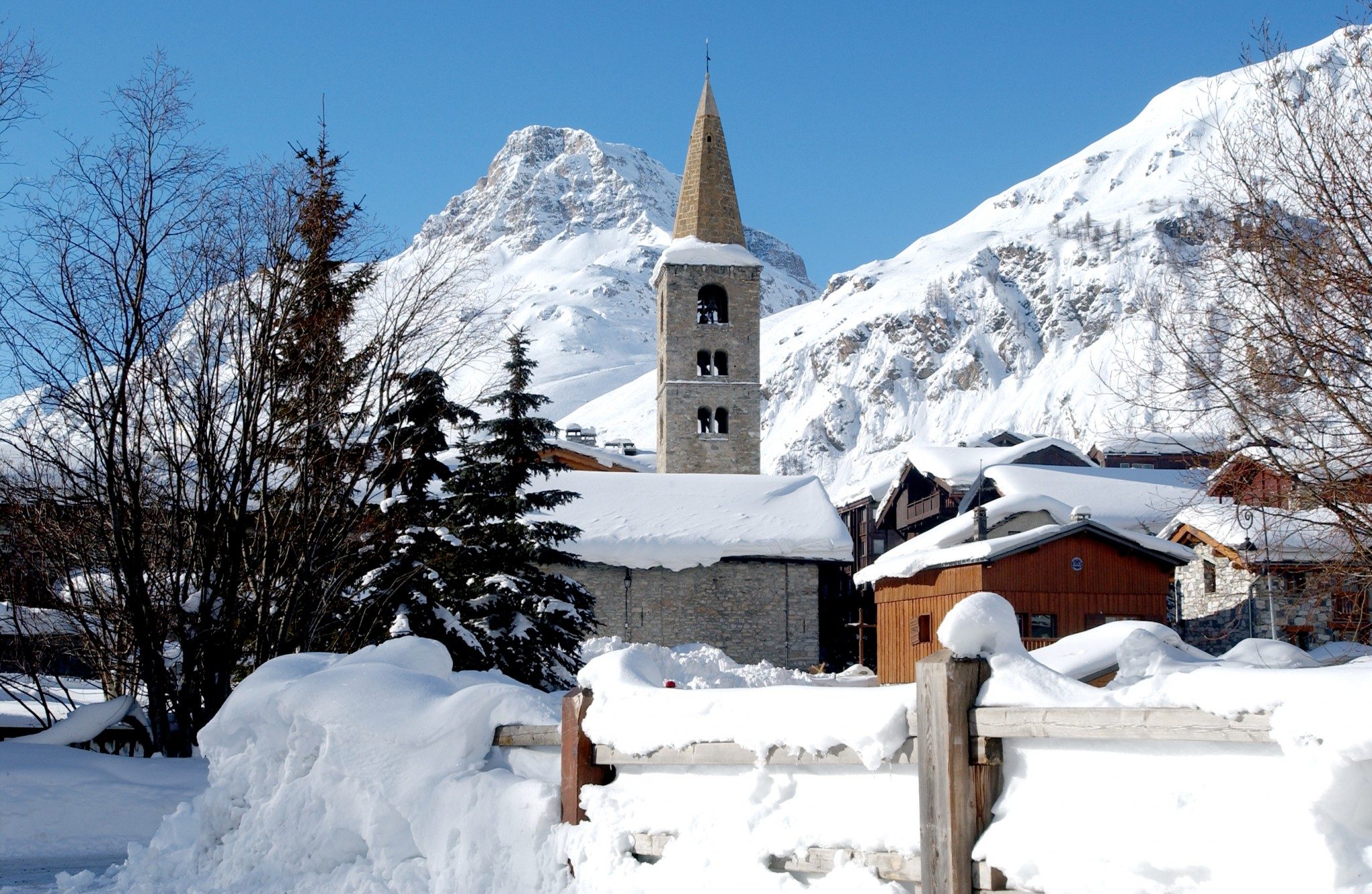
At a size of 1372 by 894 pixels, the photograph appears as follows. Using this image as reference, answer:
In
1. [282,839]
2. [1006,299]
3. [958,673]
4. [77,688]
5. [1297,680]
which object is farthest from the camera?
[1006,299]

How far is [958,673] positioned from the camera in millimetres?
4152

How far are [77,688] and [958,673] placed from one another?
2696 cm

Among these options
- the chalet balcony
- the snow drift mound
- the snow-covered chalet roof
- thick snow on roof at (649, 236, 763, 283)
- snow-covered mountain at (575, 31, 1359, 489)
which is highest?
snow-covered mountain at (575, 31, 1359, 489)

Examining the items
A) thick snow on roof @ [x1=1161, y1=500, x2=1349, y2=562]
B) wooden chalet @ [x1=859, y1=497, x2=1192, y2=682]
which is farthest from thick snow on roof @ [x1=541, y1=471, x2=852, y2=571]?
thick snow on roof @ [x1=1161, y1=500, x2=1349, y2=562]

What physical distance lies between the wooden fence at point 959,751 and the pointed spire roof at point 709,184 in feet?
140

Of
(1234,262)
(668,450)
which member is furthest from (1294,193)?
A: (668,450)

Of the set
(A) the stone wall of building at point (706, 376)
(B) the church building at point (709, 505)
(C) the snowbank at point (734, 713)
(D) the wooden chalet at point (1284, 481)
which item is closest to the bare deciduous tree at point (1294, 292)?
(D) the wooden chalet at point (1284, 481)

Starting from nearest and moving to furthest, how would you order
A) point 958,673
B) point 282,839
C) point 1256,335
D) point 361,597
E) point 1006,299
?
1. point 958,673
2. point 282,839
3. point 1256,335
4. point 361,597
5. point 1006,299

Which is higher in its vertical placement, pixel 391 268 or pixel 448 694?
pixel 391 268

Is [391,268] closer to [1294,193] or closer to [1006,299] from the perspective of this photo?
[1294,193]

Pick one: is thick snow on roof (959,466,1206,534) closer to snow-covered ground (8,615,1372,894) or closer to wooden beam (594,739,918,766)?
snow-covered ground (8,615,1372,894)

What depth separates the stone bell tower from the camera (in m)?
43.4

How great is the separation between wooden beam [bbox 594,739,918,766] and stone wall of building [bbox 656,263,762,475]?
37749mm

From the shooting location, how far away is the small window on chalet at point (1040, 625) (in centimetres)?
2562
